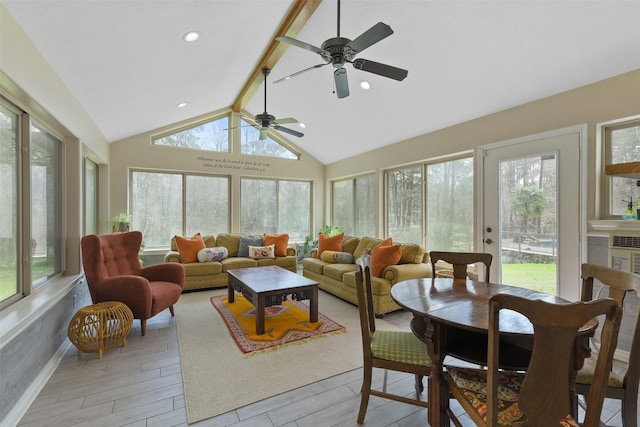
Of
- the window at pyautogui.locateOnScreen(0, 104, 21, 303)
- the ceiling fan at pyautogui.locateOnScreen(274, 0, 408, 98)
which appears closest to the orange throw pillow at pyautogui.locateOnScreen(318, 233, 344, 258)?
the ceiling fan at pyautogui.locateOnScreen(274, 0, 408, 98)

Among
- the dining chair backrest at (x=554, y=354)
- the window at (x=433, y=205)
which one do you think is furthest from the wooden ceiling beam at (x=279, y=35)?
the dining chair backrest at (x=554, y=354)

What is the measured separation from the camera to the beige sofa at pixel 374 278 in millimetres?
3588

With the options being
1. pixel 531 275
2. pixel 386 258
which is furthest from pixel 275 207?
pixel 531 275

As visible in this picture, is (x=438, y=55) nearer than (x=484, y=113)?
Yes

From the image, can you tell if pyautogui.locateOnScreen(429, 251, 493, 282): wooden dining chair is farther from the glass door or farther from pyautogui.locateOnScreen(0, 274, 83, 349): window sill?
pyautogui.locateOnScreen(0, 274, 83, 349): window sill

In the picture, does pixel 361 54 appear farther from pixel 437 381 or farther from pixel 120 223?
pixel 120 223

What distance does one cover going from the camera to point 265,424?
1.79m

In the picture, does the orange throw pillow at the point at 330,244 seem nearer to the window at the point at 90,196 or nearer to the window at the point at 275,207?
the window at the point at 275,207

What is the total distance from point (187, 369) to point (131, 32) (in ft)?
9.53

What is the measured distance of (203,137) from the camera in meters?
6.15

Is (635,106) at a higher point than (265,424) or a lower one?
higher

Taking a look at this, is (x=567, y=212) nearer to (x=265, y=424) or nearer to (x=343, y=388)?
(x=343, y=388)

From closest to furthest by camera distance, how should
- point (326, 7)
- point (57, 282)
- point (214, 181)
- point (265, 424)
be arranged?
1. point (265, 424)
2. point (57, 282)
3. point (326, 7)
4. point (214, 181)

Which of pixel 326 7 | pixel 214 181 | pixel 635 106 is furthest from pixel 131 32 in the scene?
pixel 635 106
